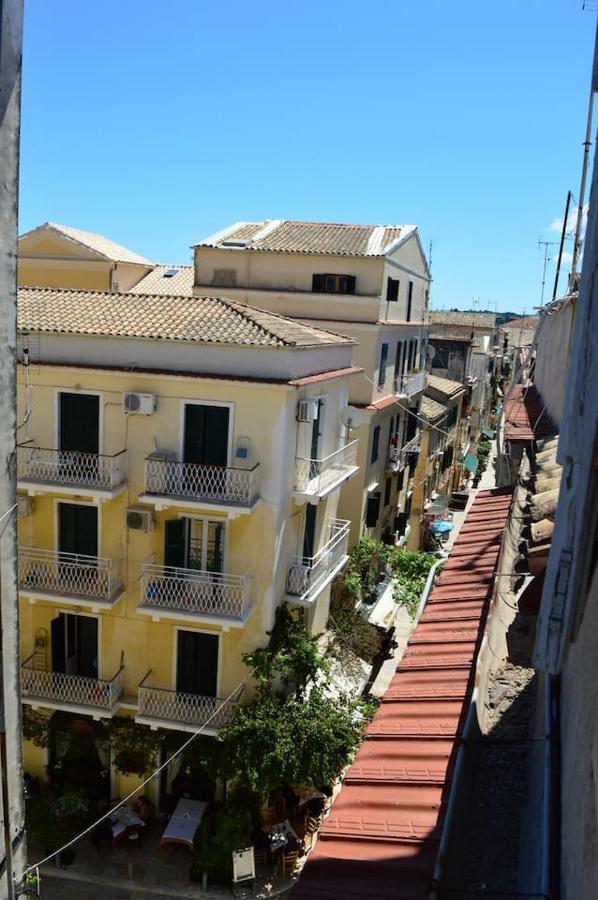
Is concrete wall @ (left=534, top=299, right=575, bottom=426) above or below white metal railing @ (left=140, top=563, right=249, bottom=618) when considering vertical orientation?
above

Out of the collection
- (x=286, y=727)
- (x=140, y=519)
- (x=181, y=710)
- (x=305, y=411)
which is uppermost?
(x=305, y=411)

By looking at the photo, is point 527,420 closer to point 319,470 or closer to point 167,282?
point 319,470

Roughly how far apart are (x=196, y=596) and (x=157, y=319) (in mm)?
6409

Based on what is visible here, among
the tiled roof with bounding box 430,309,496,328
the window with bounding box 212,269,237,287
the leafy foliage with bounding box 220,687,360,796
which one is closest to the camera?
the leafy foliage with bounding box 220,687,360,796

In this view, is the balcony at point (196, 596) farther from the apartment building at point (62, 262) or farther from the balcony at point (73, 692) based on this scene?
the apartment building at point (62, 262)

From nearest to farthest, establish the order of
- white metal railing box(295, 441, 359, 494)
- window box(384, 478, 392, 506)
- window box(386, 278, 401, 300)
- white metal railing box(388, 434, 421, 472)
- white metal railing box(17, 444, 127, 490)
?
white metal railing box(17, 444, 127, 490)
white metal railing box(295, 441, 359, 494)
window box(386, 278, 401, 300)
white metal railing box(388, 434, 421, 472)
window box(384, 478, 392, 506)

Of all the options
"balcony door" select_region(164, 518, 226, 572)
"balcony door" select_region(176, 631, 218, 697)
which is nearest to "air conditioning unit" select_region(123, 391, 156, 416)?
"balcony door" select_region(164, 518, 226, 572)

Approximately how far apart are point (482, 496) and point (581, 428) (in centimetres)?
733

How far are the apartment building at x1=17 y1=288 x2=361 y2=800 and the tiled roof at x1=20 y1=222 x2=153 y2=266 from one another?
12474 mm

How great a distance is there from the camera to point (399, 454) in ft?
98.9

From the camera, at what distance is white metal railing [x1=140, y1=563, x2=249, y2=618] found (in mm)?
16359

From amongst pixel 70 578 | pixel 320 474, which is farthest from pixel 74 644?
pixel 320 474

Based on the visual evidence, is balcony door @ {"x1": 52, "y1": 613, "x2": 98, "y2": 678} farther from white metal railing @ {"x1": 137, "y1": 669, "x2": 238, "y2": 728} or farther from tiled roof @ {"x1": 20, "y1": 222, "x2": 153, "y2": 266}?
tiled roof @ {"x1": 20, "y1": 222, "x2": 153, "y2": 266}

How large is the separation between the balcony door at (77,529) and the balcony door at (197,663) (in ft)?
9.65
